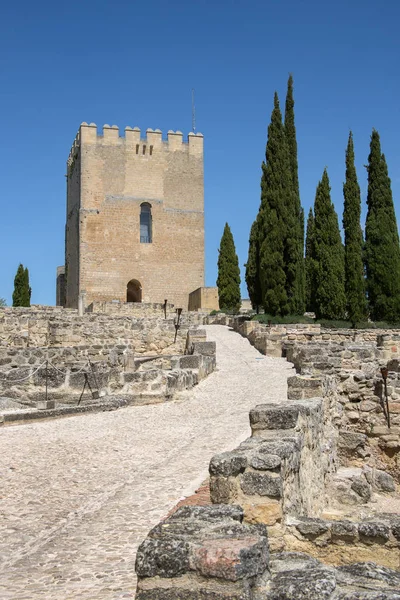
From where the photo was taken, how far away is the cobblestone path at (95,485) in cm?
380

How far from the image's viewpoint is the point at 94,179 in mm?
42312

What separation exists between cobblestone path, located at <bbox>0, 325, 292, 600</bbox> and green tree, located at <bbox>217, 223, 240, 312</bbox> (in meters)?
31.4

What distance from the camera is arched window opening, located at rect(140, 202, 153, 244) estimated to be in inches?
1703

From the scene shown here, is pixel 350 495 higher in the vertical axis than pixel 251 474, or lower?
lower

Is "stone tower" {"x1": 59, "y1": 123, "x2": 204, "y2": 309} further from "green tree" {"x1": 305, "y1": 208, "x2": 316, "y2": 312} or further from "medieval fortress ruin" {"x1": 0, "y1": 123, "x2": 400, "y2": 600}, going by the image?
"medieval fortress ruin" {"x1": 0, "y1": 123, "x2": 400, "y2": 600}

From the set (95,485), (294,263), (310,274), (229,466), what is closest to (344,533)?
(229,466)

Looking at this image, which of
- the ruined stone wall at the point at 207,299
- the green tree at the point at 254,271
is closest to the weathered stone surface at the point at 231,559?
the green tree at the point at 254,271

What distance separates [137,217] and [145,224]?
1.19m

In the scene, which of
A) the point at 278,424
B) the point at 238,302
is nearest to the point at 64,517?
the point at 278,424

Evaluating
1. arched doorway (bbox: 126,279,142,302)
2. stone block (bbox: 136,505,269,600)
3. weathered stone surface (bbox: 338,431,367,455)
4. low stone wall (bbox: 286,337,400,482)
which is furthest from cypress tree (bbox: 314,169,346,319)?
stone block (bbox: 136,505,269,600)

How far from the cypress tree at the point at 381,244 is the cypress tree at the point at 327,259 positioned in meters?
2.18

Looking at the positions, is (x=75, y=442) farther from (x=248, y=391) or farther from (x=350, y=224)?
(x=350, y=224)

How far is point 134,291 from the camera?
144 ft

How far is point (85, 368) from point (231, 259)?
3308cm
